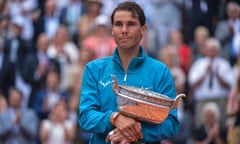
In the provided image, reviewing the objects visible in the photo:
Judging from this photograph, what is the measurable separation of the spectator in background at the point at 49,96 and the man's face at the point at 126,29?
8404mm

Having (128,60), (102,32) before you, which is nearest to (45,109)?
(102,32)

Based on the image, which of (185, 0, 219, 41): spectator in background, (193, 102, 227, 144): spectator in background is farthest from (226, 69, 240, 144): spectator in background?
(185, 0, 219, 41): spectator in background

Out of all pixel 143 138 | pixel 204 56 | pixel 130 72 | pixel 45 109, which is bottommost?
pixel 45 109

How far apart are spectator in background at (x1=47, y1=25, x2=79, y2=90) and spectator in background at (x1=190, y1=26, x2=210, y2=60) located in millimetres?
2103

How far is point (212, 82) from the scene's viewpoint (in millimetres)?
12875

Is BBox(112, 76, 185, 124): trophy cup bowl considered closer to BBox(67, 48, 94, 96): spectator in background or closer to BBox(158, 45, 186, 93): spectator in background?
BBox(158, 45, 186, 93): spectator in background

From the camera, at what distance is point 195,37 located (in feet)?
45.8

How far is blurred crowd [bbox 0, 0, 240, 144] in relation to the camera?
1279cm

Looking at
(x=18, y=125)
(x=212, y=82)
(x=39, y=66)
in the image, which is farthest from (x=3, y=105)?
(x=212, y=82)

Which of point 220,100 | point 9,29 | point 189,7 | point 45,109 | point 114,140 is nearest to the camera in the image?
point 114,140

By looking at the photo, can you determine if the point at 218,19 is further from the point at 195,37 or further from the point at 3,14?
the point at 3,14

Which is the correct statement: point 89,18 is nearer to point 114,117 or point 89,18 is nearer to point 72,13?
point 72,13

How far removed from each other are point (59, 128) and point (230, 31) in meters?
3.35

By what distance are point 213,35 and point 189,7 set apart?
3.44ft
